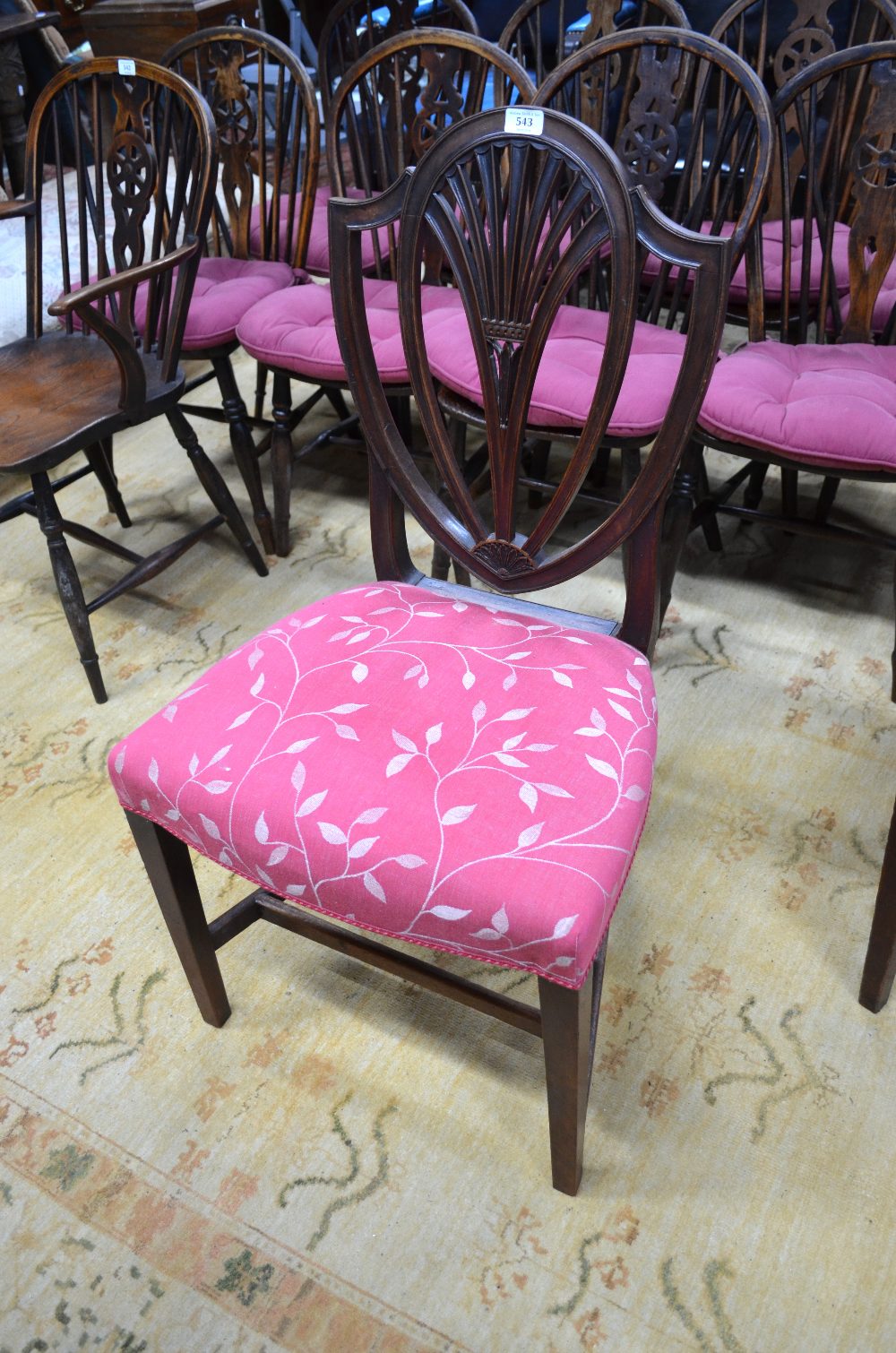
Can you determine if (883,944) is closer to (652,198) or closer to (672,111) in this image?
(652,198)

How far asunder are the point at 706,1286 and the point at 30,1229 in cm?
73

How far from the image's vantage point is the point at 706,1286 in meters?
1.00

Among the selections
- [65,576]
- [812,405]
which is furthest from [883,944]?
[65,576]

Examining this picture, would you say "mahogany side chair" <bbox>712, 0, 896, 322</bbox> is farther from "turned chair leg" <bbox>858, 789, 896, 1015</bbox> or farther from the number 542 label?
"turned chair leg" <bbox>858, 789, 896, 1015</bbox>

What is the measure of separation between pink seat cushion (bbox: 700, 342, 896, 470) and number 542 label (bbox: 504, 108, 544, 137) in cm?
68

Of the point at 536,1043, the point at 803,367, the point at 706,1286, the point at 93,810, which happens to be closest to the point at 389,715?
the point at 536,1043

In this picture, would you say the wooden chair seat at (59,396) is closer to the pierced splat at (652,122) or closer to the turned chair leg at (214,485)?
the turned chair leg at (214,485)

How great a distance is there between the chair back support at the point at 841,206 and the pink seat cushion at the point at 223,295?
967 mm

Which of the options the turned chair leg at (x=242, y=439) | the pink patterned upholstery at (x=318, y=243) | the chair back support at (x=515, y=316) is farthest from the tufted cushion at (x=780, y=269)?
the chair back support at (x=515, y=316)

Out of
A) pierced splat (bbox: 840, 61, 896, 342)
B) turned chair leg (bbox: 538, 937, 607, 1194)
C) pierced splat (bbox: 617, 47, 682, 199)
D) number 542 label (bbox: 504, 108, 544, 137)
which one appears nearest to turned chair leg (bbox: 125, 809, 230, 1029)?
turned chair leg (bbox: 538, 937, 607, 1194)

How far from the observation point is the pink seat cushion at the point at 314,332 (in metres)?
1.74

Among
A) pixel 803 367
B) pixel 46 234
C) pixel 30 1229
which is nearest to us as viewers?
pixel 30 1229

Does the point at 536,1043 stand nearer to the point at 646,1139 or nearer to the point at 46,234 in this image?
the point at 646,1139

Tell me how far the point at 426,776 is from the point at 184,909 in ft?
1.24
